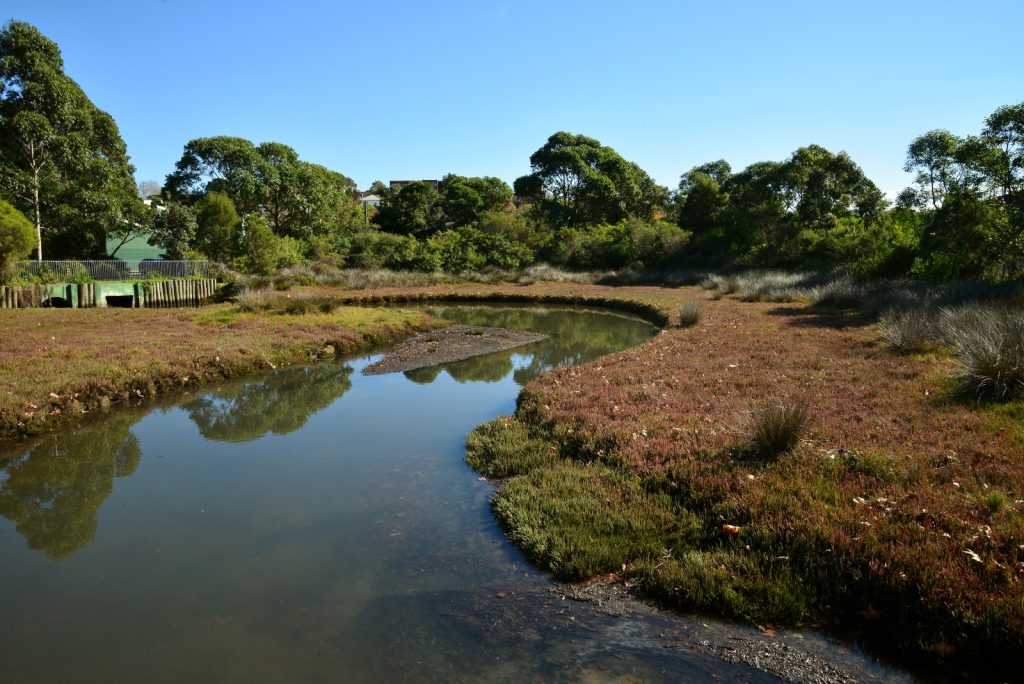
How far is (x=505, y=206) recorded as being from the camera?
2820 inches

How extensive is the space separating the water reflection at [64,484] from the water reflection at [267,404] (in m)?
1.62

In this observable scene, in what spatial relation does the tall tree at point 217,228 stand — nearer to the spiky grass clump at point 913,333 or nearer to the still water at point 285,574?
the still water at point 285,574

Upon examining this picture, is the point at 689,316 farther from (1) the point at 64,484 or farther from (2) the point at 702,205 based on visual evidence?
(2) the point at 702,205

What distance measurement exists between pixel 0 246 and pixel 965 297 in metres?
35.7

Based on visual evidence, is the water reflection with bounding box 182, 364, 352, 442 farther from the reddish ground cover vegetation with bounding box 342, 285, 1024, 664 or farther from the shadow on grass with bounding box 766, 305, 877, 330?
the shadow on grass with bounding box 766, 305, 877, 330

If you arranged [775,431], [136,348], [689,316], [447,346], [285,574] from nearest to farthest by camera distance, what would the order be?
[285,574] → [775,431] → [136,348] → [447,346] → [689,316]

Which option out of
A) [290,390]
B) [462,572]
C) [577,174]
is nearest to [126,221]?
[290,390]

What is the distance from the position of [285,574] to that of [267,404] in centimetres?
877

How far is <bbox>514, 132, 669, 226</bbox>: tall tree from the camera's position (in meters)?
60.5

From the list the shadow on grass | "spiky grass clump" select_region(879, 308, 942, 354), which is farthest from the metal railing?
"spiky grass clump" select_region(879, 308, 942, 354)

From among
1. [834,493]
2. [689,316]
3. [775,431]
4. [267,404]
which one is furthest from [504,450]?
[689,316]

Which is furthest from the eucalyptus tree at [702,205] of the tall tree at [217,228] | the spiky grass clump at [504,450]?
the spiky grass clump at [504,450]

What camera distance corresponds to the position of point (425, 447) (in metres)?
10.6

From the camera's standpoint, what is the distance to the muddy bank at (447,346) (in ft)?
62.1
